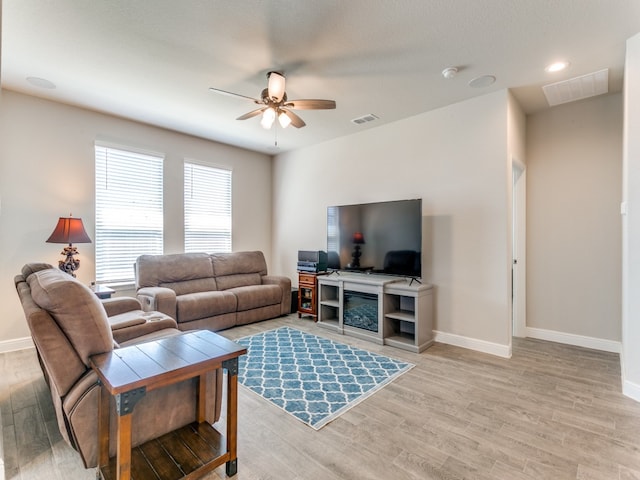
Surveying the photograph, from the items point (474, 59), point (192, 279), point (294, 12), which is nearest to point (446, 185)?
point (474, 59)

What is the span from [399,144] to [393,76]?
1248 mm

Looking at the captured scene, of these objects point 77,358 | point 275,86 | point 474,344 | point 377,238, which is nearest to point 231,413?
point 77,358

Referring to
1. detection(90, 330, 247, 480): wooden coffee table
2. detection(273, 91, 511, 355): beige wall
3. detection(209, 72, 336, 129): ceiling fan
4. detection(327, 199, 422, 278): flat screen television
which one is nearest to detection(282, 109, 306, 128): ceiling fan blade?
detection(209, 72, 336, 129): ceiling fan

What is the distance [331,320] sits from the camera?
15.0ft

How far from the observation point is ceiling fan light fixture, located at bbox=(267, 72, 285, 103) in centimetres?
276

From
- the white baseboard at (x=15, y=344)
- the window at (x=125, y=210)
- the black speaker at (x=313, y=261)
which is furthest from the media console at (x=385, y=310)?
the white baseboard at (x=15, y=344)

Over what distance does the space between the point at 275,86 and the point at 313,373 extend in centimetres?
266

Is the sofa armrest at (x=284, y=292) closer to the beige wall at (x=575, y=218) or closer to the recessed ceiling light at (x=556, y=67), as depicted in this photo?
the beige wall at (x=575, y=218)

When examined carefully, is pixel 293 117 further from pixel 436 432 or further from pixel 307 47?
pixel 436 432

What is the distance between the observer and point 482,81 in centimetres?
317

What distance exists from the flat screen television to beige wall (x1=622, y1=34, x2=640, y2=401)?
5.70 feet

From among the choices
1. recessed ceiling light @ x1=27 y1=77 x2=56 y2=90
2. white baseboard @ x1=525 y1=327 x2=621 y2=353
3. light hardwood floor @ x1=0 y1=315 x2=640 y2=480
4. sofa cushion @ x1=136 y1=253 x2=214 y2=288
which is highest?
recessed ceiling light @ x1=27 y1=77 x2=56 y2=90

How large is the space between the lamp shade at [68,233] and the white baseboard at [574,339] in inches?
218

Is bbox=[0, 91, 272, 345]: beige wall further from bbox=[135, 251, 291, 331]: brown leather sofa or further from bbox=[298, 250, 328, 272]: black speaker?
bbox=[298, 250, 328, 272]: black speaker
